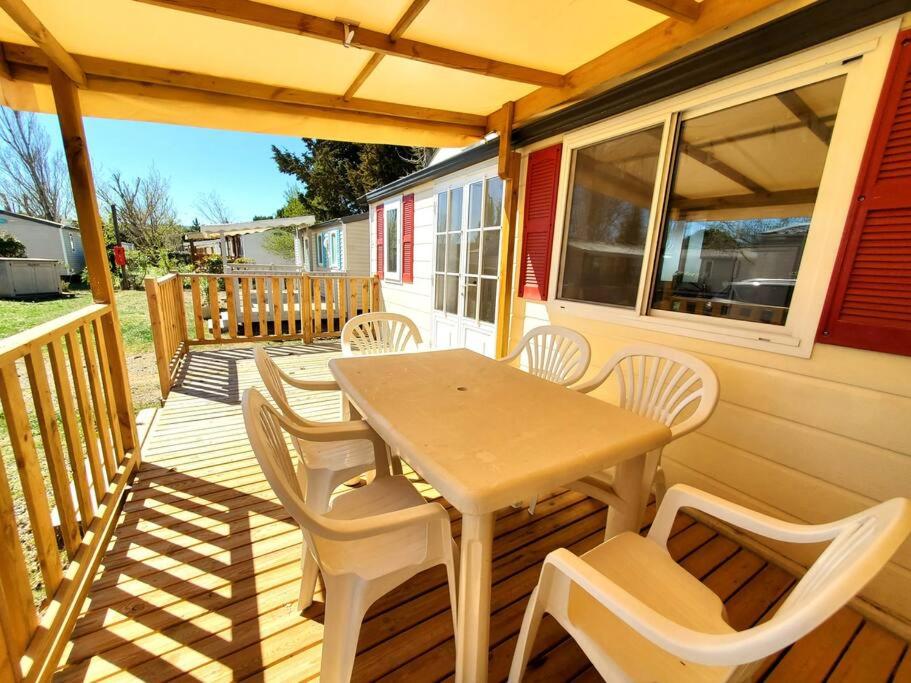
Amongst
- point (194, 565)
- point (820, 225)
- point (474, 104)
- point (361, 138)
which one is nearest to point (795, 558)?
point (820, 225)

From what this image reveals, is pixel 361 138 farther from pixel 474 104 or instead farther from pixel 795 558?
pixel 795 558

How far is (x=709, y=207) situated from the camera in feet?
6.22

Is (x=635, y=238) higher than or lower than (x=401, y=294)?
higher

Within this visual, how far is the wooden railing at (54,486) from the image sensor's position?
3.41 ft

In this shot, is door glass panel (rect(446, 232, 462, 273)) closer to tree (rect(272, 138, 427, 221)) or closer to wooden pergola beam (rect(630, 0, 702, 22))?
wooden pergola beam (rect(630, 0, 702, 22))

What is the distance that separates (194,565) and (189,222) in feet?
78.4

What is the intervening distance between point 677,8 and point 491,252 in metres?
2.11

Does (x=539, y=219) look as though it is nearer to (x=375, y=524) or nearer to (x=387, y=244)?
(x=375, y=524)

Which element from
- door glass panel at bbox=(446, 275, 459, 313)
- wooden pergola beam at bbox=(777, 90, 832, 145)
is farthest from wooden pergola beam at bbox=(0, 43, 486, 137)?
wooden pergola beam at bbox=(777, 90, 832, 145)

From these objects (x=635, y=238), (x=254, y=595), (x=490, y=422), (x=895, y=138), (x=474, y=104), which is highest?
(x=474, y=104)

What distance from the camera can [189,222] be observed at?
20.1 metres

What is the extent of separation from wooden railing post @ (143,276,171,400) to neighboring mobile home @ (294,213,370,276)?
6156 mm

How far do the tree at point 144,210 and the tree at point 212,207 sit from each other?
4.95 meters

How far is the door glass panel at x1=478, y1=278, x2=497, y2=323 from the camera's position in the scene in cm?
347
